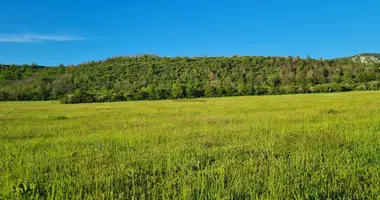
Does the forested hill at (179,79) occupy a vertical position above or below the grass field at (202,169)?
above

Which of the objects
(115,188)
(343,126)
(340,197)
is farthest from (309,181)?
(343,126)

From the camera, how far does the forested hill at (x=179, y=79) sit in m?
87.6

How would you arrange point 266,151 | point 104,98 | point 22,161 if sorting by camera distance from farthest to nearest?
point 104,98 → point 266,151 → point 22,161

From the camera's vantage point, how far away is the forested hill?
8756 cm

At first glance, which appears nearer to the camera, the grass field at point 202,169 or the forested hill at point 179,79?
the grass field at point 202,169

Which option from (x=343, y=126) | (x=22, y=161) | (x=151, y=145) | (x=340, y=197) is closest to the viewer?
(x=340, y=197)

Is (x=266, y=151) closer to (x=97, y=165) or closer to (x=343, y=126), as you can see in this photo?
(x=97, y=165)

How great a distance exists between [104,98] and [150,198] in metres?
74.4

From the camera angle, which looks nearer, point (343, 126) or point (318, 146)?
point (318, 146)

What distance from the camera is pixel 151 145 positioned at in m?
10.9

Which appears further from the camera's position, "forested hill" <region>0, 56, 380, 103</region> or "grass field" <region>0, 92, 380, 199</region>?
"forested hill" <region>0, 56, 380, 103</region>

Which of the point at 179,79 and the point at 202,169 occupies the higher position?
the point at 179,79

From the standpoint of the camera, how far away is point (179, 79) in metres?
116

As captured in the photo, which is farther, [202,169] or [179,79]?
[179,79]
